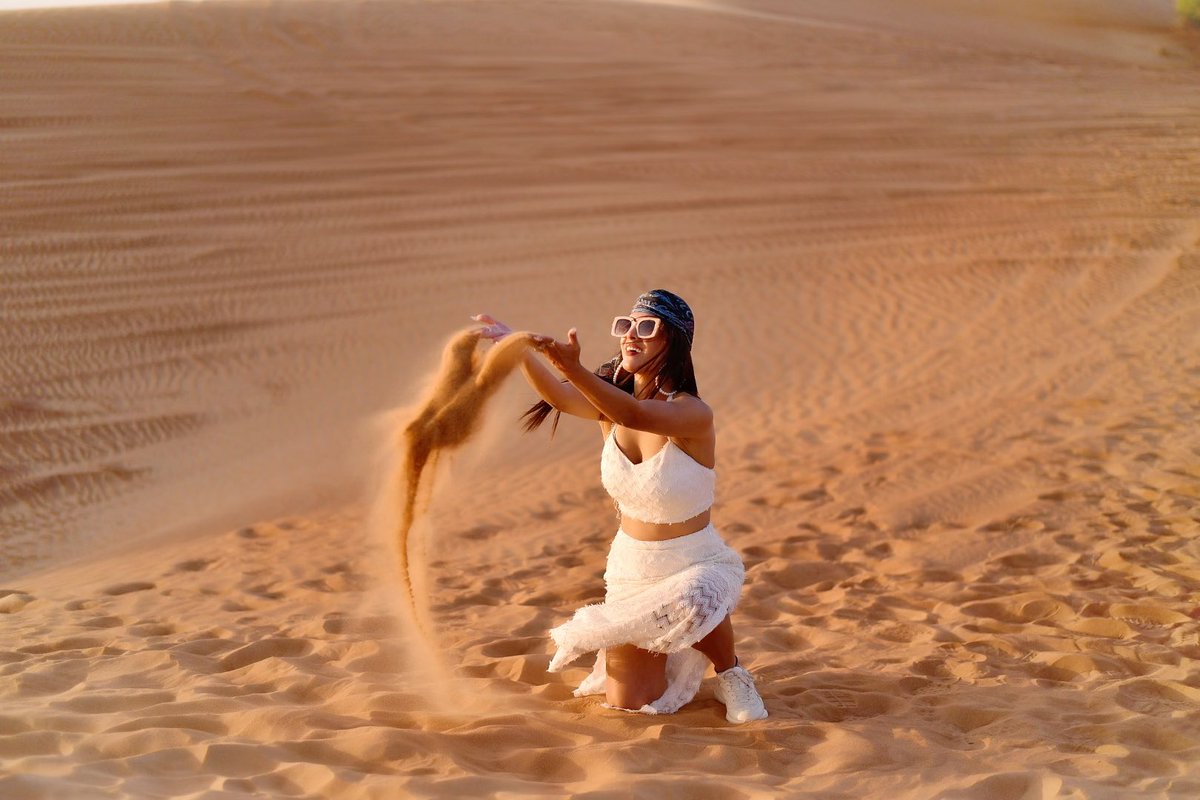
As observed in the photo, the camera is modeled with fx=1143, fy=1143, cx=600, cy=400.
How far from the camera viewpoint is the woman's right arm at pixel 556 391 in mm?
3818

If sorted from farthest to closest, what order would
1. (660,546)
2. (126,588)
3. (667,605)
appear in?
(126,588)
(660,546)
(667,605)

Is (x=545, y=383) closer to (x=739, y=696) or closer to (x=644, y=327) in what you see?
(x=644, y=327)

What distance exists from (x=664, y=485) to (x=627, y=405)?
1.35 feet

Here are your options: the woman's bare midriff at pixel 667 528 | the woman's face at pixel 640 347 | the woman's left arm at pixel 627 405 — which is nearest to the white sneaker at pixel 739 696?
the woman's bare midriff at pixel 667 528

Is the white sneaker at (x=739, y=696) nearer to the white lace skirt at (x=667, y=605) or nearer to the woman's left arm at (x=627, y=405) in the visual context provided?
the white lace skirt at (x=667, y=605)

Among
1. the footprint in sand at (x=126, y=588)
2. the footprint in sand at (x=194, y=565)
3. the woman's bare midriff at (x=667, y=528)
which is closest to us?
the woman's bare midriff at (x=667, y=528)

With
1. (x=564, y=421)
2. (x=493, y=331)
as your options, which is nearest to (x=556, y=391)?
(x=493, y=331)

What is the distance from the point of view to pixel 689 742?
359 centimetres

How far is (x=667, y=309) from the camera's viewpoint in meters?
3.73

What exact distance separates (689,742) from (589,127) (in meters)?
13.3

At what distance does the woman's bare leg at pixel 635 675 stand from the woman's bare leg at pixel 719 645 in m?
0.14

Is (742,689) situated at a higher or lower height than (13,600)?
higher

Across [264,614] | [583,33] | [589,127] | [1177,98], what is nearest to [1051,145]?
[1177,98]

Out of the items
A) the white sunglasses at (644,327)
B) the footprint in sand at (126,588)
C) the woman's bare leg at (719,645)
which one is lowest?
the footprint in sand at (126,588)
